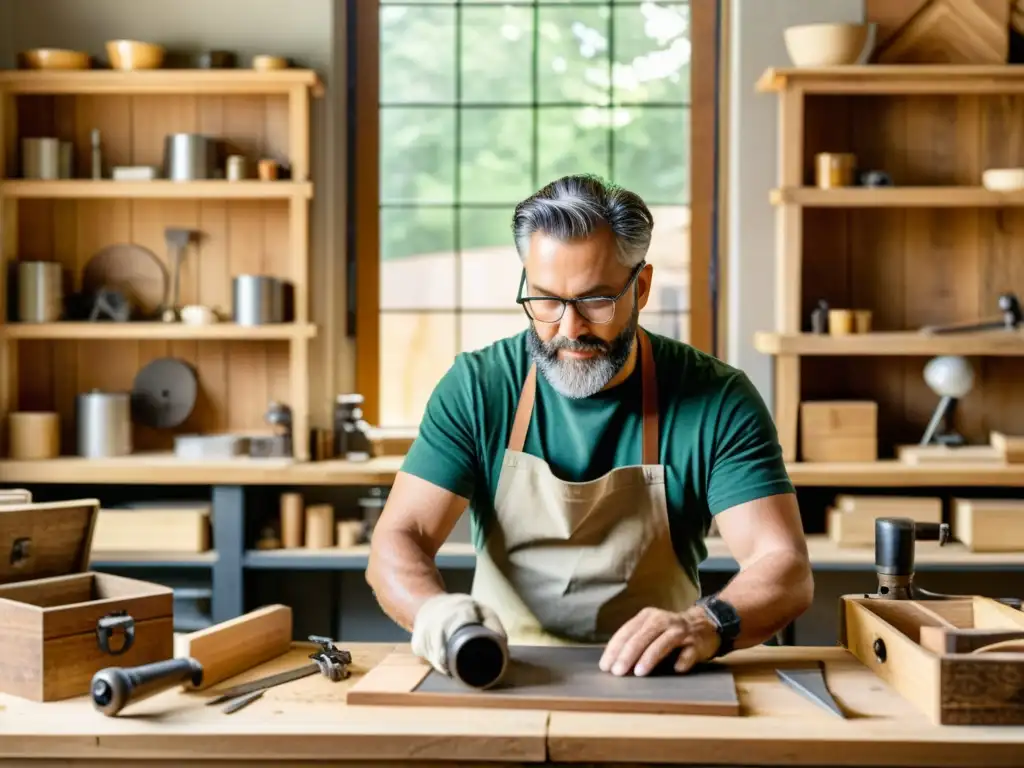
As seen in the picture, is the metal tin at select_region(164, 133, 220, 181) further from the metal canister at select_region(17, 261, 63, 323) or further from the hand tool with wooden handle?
the hand tool with wooden handle

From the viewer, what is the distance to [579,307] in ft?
7.51

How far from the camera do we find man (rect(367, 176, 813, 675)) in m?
2.28

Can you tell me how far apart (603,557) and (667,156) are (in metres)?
2.46

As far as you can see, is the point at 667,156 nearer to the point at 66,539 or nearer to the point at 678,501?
the point at 678,501

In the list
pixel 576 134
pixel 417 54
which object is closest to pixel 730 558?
pixel 576 134

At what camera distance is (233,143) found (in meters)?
4.43

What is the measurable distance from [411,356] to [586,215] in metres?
2.42

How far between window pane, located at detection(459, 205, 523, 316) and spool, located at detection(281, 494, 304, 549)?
3.26 feet

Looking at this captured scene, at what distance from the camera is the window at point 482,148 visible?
4.54m

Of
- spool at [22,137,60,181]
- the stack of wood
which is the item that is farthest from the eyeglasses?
spool at [22,137,60,181]

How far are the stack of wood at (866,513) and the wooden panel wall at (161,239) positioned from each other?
1998mm

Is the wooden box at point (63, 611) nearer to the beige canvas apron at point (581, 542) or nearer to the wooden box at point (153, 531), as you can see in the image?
the beige canvas apron at point (581, 542)

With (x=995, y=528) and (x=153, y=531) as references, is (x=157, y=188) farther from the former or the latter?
(x=995, y=528)

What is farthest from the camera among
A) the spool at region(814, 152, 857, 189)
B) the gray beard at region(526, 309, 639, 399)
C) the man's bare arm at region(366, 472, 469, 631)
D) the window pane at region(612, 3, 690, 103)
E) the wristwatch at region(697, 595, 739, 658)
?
the window pane at region(612, 3, 690, 103)
